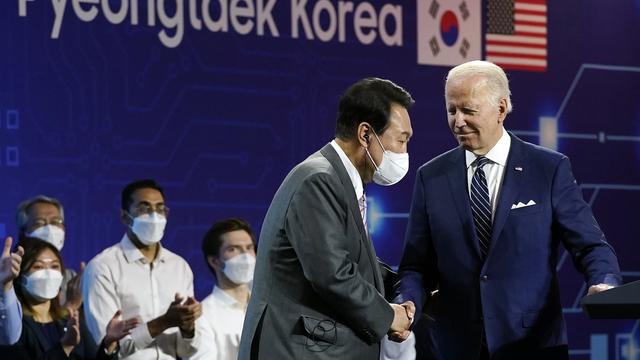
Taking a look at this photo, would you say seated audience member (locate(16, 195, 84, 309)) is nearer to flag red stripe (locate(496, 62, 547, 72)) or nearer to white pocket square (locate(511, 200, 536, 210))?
white pocket square (locate(511, 200, 536, 210))

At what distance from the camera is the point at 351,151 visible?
321cm

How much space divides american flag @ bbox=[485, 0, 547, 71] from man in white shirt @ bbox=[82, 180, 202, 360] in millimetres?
2609

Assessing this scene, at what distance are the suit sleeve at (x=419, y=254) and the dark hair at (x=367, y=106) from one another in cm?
47

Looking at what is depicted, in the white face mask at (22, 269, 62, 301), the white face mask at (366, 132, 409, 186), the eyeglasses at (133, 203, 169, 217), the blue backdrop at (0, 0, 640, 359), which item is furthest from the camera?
the blue backdrop at (0, 0, 640, 359)

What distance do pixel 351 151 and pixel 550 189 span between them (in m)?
0.67

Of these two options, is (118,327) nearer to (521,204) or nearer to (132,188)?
(132,188)

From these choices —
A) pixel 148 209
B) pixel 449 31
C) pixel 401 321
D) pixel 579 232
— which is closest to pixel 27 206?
pixel 148 209

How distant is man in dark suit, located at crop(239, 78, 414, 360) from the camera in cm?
296

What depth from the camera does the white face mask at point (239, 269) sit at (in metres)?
5.50

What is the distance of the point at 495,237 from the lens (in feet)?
11.0

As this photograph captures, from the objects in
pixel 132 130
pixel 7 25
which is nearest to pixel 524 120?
pixel 132 130

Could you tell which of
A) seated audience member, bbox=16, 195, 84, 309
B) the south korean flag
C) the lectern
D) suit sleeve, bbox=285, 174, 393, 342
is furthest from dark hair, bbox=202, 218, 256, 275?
the lectern

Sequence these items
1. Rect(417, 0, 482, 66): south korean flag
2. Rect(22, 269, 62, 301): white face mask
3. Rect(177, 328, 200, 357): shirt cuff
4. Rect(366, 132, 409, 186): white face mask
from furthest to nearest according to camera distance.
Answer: Rect(417, 0, 482, 66): south korean flag → Rect(177, 328, 200, 357): shirt cuff → Rect(22, 269, 62, 301): white face mask → Rect(366, 132, 409, 186): white face mask

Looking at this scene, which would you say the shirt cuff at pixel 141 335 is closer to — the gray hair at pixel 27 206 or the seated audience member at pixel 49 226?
the seated audience member at pixel 49 226
